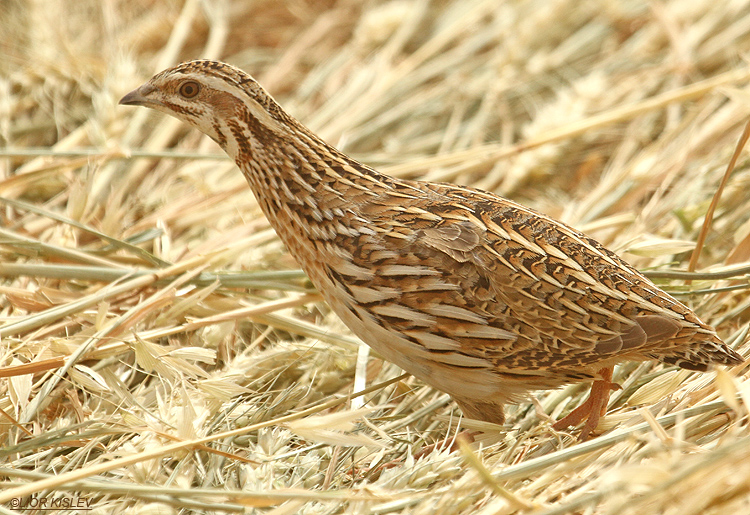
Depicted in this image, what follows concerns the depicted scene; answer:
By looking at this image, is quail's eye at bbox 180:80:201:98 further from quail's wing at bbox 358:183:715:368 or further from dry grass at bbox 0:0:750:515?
quail's wing at bbox 358:183:715:368

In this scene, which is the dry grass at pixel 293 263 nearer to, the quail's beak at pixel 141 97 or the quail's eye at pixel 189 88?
the quail's beak at pixel 141 97

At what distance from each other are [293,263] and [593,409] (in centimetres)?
162

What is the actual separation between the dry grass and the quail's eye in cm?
75

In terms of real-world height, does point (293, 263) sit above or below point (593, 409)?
above

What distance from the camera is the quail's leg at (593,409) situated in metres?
2.79

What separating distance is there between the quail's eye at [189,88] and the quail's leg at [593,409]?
183 cm

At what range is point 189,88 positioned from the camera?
2992 millimetres

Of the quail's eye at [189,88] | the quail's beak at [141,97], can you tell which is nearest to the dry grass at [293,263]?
the quail's beak at [141,97]

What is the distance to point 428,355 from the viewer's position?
2729 mm

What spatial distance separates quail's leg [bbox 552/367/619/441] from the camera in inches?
110

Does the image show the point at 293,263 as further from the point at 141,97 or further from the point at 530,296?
the point at 530,296

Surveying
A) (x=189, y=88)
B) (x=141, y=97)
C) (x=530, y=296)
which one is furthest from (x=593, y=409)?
(x=141, y=97)

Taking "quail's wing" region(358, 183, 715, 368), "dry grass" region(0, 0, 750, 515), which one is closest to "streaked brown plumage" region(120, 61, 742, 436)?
"quail's wing" region(358, 183, 715, 368)

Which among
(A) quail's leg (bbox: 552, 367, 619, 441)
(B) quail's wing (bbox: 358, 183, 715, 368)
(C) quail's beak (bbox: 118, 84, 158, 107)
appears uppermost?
(C) quail's beak (bbox: 118, 84, 158, 107)
